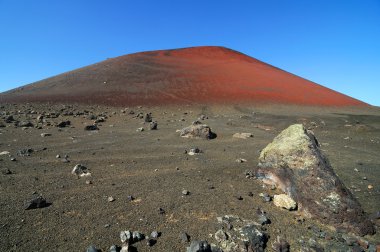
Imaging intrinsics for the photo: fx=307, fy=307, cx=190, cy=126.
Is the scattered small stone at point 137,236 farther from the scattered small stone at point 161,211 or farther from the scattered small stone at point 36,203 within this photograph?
the scattered small stone at point 36,203

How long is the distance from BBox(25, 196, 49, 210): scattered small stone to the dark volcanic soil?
53mm

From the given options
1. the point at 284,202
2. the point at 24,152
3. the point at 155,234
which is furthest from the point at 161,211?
the point at 24,152

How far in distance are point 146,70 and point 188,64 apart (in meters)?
5.00

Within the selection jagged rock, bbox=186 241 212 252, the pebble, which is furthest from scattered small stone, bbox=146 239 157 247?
the pebble

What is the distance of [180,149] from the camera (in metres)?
5.86

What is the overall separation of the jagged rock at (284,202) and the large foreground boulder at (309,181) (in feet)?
0.20

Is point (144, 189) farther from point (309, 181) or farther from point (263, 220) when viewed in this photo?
point (309, 181)

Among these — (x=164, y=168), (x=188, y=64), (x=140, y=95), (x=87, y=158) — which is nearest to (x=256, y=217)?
(x=164, y=168)

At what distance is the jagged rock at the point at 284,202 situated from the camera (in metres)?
3.36

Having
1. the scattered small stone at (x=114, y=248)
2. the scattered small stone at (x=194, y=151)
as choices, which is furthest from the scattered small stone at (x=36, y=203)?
the scattered small stone at (x=194, y=151)

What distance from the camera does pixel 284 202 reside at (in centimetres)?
340

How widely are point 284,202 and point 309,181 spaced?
0.36 m

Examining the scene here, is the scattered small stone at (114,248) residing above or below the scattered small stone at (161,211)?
below

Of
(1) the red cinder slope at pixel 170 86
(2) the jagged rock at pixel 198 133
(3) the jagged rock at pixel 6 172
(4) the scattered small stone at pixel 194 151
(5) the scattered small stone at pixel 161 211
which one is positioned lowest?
(5) the scattered small stone at pixel 161 211
